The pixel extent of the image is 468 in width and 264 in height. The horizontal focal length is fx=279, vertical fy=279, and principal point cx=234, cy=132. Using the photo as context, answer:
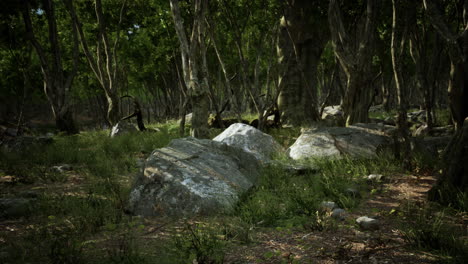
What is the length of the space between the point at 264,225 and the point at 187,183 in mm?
1353

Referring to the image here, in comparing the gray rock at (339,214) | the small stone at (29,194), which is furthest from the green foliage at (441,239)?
the small stone at (29,194)

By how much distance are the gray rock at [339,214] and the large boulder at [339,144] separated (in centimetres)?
277

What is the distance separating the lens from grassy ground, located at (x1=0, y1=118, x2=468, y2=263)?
8.70 feet

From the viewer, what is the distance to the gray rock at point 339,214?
3.46 meters

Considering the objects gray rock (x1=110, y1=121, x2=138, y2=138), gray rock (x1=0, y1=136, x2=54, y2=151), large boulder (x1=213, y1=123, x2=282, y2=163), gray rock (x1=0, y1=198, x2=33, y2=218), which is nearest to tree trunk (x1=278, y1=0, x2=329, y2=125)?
large boulder (x1=213, y1=123, x2=282, y2=163)

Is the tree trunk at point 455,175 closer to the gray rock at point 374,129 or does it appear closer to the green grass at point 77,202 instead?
the gray rock at point 374,129

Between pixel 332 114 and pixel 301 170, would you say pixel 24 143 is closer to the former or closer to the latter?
pixel 301 170

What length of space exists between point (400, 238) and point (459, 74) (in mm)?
2530

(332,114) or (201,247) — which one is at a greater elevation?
(332,114)

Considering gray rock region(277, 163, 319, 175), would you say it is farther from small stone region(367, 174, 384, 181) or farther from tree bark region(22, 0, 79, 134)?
tree bark region(22, 0, 79, 134)

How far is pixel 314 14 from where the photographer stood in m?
9.99

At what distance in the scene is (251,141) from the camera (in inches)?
284

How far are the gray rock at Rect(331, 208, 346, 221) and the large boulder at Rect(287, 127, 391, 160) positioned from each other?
109 inches

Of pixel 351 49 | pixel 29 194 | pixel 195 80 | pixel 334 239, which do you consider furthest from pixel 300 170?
pixel 29 194
